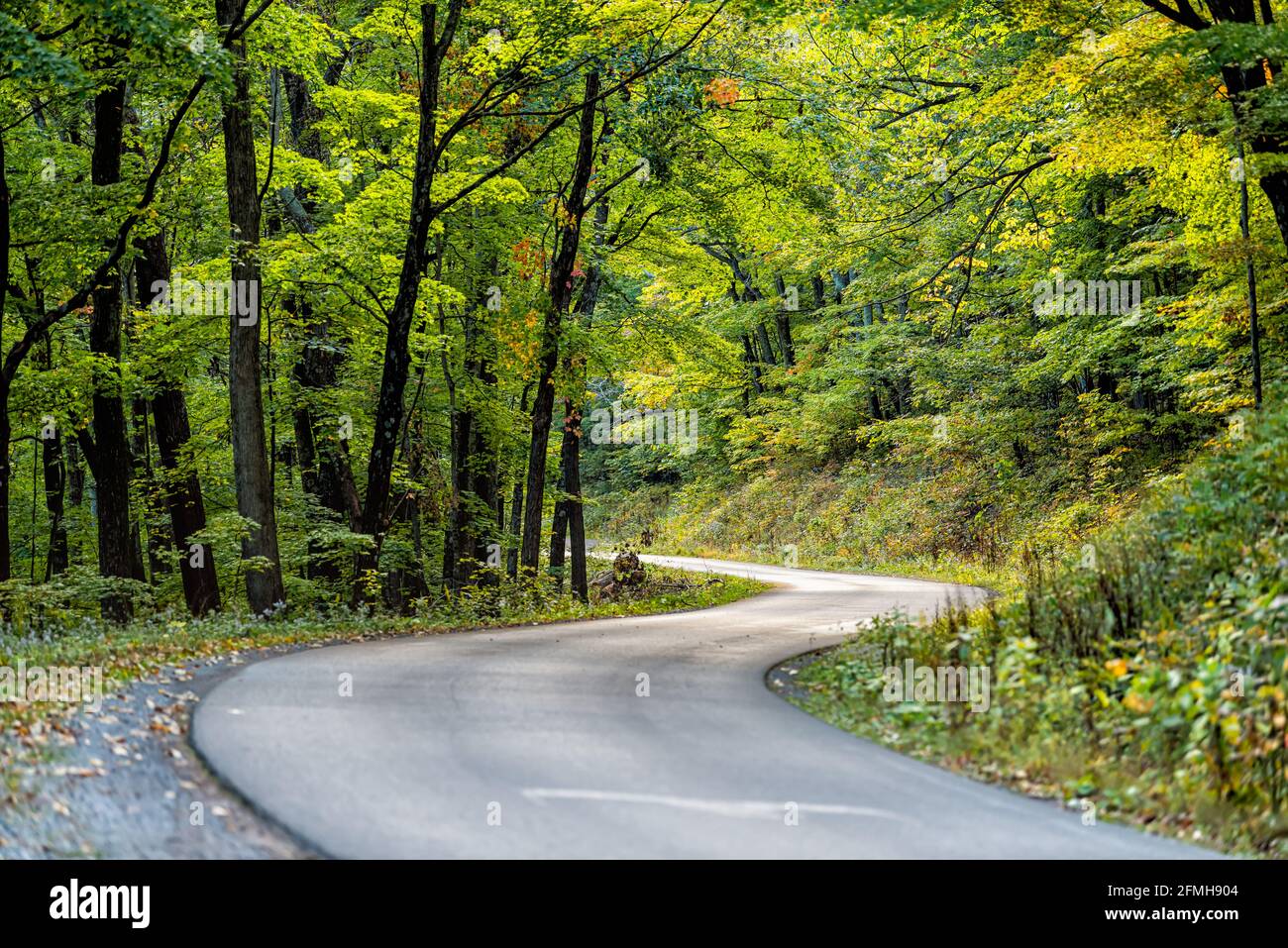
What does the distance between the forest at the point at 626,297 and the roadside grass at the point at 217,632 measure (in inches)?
15.9

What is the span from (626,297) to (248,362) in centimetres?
1022

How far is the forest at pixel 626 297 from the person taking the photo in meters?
10.1

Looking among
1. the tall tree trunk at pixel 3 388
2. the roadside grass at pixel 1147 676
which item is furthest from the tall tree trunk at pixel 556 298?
the roadside grass at pixel 1147 676

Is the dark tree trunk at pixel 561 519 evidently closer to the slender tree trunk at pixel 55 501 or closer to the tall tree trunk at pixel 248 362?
the tall tree trunk at pixel 248 362

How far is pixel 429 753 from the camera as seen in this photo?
7062 mm

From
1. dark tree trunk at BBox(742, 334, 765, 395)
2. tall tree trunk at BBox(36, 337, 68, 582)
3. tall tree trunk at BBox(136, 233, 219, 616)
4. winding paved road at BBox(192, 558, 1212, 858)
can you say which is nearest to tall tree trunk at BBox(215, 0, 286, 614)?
tall tree trunk at BBox(136, 233, 219, 616)

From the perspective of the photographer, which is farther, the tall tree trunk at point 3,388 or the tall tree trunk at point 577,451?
the tall tree trunk at point 577,451

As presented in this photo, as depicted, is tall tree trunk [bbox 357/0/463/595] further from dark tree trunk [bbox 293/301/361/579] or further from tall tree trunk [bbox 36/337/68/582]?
tall tree trunk [bbox 36/337/68/582]

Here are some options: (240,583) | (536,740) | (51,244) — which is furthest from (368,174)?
(536,740)

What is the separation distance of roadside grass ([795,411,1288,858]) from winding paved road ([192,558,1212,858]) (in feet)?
1.73

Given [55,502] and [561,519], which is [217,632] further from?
[55,502]

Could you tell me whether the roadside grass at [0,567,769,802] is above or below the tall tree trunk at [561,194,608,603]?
below

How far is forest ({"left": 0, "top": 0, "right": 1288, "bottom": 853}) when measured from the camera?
10117 mm
